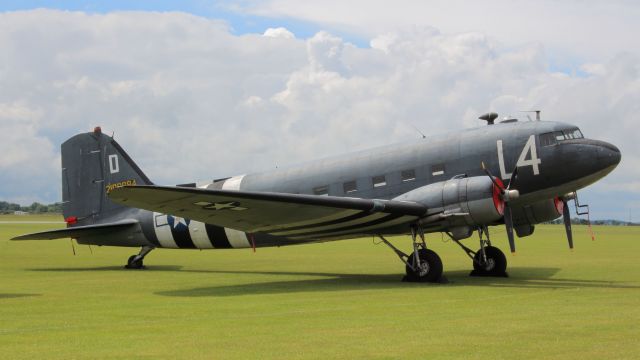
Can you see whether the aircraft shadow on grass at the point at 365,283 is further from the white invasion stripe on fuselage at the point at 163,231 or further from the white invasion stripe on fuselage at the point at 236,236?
the white invasion stripe on fuselage at the point at 163,231

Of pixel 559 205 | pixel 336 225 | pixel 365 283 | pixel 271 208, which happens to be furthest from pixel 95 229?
pixel 559 205

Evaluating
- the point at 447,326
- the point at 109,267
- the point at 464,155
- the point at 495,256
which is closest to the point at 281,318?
the point at 447,326

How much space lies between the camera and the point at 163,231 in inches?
934

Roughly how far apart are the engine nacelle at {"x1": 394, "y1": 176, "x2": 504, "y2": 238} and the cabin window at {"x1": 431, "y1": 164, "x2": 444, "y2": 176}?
91 centimetres

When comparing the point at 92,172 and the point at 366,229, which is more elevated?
the point at 92,172

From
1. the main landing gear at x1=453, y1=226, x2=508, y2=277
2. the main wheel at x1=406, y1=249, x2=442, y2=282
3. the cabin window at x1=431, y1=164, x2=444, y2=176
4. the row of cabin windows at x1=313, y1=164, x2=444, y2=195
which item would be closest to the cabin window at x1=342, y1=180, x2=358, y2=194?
the row of cabin windows at x1=313, y1=164, x2=444, y2=195

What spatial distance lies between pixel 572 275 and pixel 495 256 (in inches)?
77.4

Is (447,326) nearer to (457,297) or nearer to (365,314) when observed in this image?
(365,314)

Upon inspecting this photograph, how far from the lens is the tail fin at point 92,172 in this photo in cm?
2531

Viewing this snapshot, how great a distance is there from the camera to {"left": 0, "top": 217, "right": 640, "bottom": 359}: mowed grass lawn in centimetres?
879

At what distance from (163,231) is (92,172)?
3.73m

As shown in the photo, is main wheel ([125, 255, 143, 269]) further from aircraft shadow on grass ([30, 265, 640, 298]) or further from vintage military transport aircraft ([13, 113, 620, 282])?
aircraft shadow on grass ([30, 265, 640, 298])

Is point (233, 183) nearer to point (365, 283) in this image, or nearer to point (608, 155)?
point (365, 283)

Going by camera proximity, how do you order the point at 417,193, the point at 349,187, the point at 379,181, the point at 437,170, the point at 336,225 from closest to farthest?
the point at 417,193 < the point at 336,225 < the point at 437,170 < the point at 379,181 < the point at 349,187
